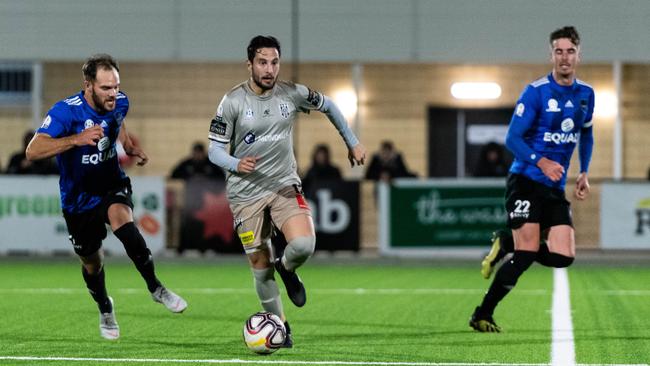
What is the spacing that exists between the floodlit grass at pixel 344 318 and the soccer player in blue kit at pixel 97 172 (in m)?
0.64

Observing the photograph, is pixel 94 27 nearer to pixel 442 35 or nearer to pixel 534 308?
pixel 442 35

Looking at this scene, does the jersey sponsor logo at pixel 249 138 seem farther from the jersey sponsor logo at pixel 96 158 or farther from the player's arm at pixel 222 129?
the jersey sponsor logo at pixel 96 158

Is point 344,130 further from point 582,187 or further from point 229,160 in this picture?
point 582,187

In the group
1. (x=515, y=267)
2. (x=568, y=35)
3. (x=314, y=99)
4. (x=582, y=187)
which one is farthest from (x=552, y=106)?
(x=314, y=99)

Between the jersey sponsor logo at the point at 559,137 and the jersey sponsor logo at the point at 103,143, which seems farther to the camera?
the jersey sponsor logo at the point at 559,137

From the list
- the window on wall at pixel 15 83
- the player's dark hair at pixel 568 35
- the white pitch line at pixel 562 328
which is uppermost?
the window on wall at pixel 15 83

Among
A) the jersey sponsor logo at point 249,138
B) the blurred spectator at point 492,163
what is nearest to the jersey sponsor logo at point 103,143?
the jersey sponsor logo at point 249,138

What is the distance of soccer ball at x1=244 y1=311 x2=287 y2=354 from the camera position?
29.1ft

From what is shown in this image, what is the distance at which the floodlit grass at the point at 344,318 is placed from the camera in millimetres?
9172

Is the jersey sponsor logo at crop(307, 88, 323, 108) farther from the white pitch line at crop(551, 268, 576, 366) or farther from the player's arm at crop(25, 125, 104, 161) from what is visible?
the white pitch line at crop(551, 268, 576, 366)

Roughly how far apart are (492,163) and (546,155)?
39.0ft

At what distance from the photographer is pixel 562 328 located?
11.0m

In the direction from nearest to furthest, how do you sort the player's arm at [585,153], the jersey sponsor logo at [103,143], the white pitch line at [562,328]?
the white pitch line at [562,328], the jersey sponsor logo at [103,143], the player's arm at [585,153]

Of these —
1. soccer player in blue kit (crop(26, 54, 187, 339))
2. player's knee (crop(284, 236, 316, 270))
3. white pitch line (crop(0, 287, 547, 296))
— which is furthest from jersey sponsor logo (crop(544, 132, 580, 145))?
white pitch line (crop(0, 287, 547, 296))
